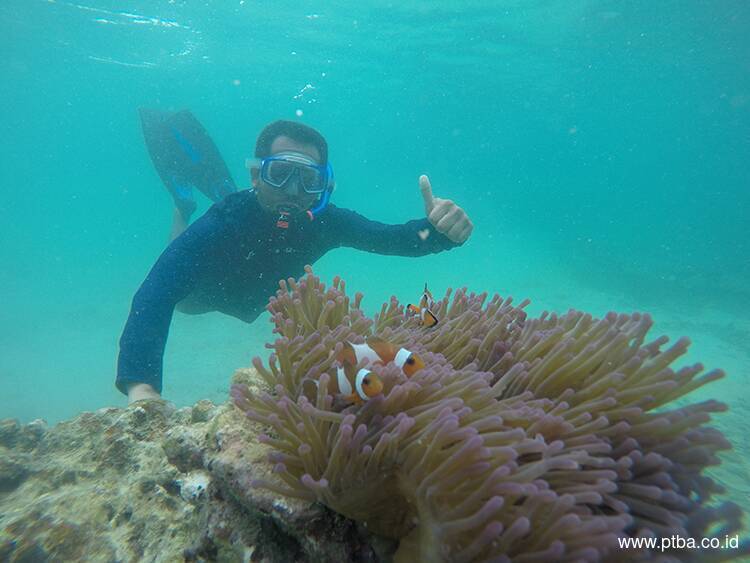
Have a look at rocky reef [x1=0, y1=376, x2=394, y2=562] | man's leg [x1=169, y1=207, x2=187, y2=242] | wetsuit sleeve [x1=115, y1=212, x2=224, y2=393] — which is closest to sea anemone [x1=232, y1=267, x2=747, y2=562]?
rocky reef [x1=0, y1=376, x2=394, y2=562]

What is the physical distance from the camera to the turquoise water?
19.2 meters

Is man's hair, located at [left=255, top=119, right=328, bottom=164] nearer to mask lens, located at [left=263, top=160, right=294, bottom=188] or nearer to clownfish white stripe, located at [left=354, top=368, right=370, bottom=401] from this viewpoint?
Answer: mask lens, located at [left=263, top=160, right=294, bottom=188]

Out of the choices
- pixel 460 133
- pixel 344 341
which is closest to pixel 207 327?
pixel 344 341

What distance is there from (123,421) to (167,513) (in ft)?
2.95

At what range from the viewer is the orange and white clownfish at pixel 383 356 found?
1.65m

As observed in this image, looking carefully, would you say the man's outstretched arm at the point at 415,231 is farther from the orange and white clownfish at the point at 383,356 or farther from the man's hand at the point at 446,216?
the orange and white clownfish at the point at 383,356

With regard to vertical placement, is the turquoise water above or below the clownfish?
above

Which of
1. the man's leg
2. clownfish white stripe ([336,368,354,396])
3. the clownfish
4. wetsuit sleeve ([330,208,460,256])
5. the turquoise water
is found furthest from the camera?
the turquoise water

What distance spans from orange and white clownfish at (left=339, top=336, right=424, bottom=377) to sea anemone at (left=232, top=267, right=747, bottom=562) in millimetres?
52

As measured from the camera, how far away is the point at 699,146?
62.3 meters

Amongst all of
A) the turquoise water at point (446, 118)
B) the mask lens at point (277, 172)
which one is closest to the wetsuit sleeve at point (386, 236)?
the mask lens at point (277, 172)

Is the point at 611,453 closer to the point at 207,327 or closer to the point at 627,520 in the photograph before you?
the point at 627,520

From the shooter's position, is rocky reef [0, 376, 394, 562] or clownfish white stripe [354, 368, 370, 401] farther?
rocky reef [0, 376, 394, 562]

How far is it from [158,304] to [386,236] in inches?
102
